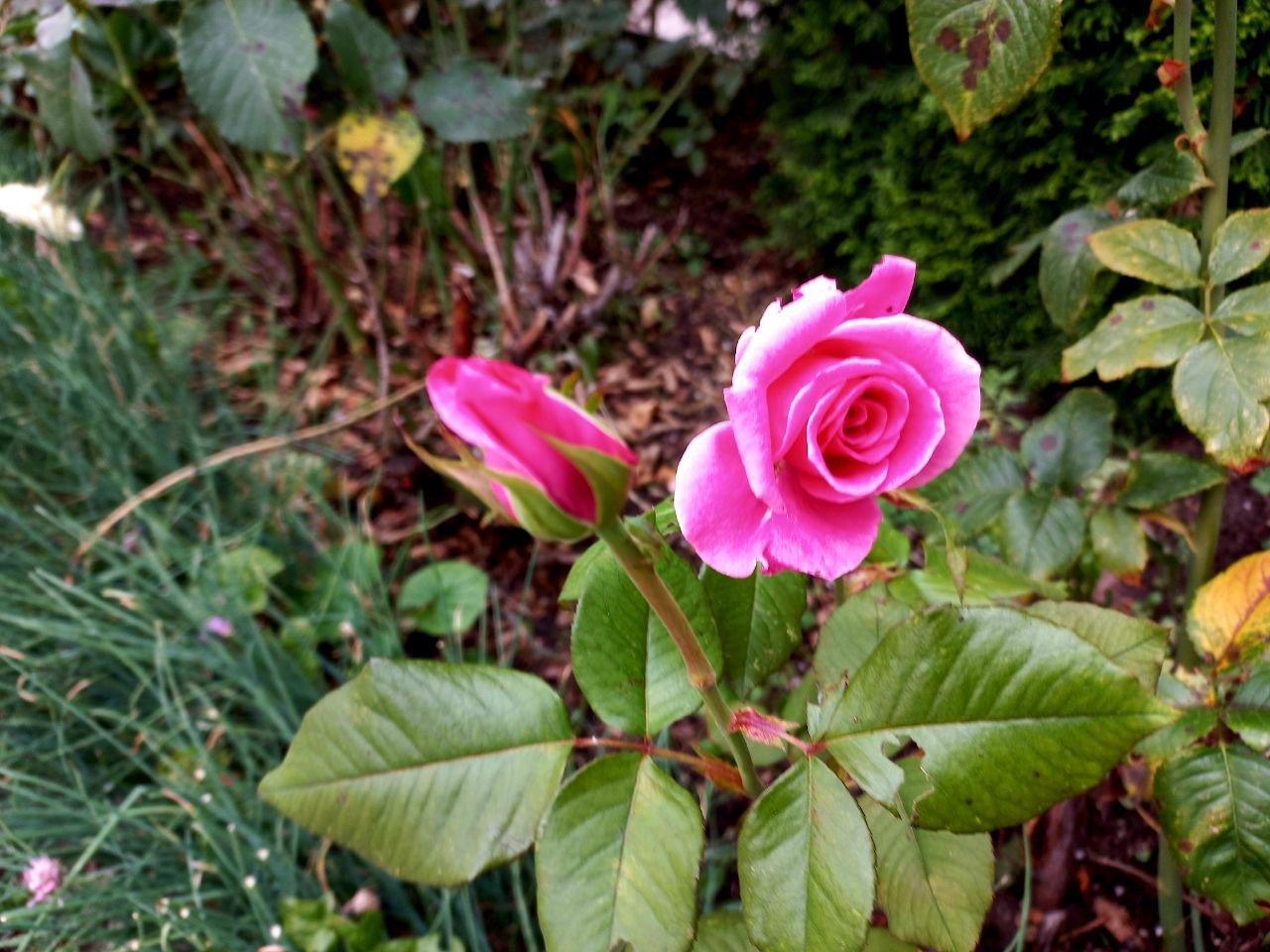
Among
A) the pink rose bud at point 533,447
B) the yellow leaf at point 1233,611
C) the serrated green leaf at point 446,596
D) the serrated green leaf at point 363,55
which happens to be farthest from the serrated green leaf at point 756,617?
the serrated green leaf at point 363,55

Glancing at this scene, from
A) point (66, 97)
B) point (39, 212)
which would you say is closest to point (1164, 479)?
point (66, 97)

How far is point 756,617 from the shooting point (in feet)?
2.27

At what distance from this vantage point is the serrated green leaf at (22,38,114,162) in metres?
1.46

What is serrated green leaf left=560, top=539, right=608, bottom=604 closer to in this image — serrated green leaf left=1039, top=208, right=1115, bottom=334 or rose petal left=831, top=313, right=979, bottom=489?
rose petal left=831, top=313, right=979, bottom=489

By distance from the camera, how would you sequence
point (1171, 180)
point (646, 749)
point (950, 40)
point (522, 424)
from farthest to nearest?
point (1171, 180), point (950, 40), point (646, 749), point (522, 424)

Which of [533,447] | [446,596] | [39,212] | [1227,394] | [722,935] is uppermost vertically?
[533,447]

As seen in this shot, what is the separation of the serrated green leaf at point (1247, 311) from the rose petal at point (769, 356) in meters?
0.48

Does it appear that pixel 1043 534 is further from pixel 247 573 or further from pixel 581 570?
pixel 247 573

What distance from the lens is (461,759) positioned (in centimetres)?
59

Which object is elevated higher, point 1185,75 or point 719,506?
point 1185,75

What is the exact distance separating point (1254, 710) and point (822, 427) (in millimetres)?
513

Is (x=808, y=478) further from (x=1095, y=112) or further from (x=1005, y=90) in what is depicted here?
(x=1095, y=112)

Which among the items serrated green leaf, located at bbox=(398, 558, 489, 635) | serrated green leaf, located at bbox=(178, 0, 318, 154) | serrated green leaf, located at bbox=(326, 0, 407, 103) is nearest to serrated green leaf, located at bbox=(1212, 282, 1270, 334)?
serrated green leaf, located at bbox=(398, 558, 489, 635)

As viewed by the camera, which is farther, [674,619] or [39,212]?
[39,212]
